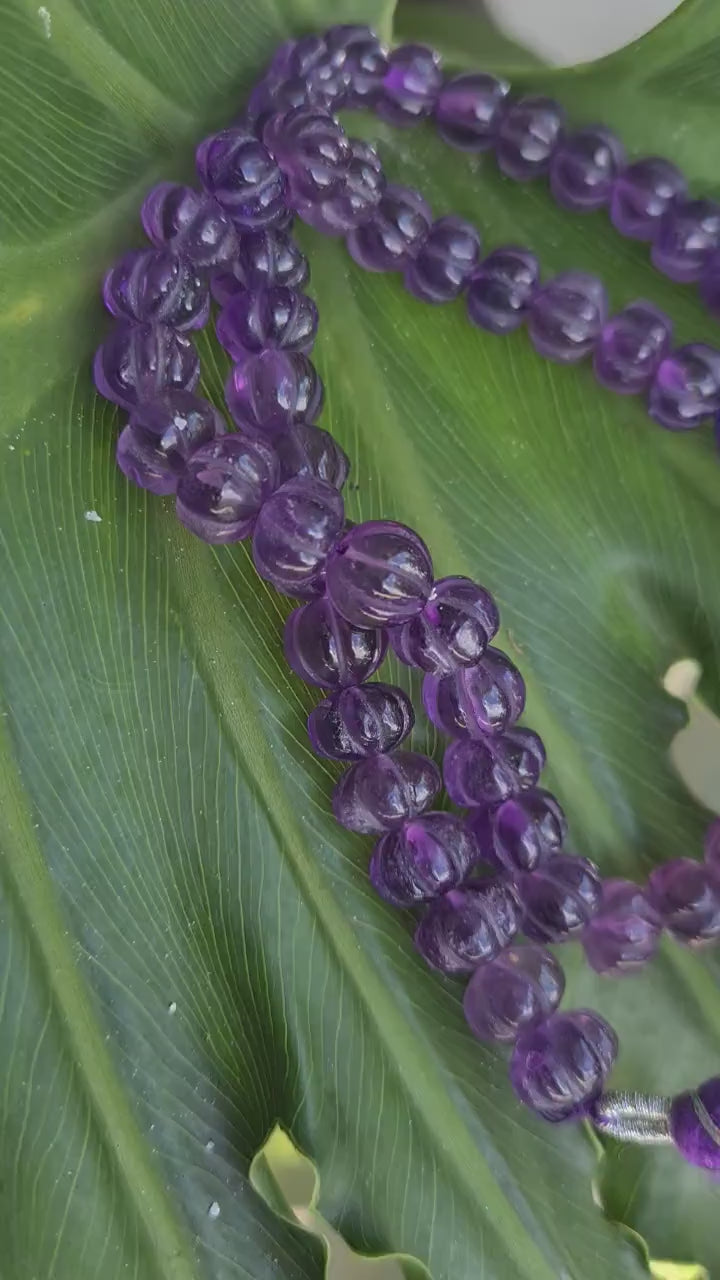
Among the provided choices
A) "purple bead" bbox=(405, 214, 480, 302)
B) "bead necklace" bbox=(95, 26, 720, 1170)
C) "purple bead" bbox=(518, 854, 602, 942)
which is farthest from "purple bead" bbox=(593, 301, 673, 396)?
"purple bead" bbox=(518, 854, 602, 942)

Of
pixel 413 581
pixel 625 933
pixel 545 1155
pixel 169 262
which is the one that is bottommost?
pixel 545 1155

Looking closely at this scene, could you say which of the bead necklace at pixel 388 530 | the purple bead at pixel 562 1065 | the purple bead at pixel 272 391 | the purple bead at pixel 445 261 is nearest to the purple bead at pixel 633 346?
the bead necklace at pixel 388 530

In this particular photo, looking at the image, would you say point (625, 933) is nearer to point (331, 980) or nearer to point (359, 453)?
point (331, 980)

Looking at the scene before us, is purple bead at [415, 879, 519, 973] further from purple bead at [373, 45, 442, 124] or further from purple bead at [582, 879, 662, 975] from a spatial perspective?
purple bead at [373, 45, 442, 124]

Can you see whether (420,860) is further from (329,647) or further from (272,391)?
(272,391)

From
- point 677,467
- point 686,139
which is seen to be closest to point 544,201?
point 686,139

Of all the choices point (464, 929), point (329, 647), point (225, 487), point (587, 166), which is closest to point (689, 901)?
point (464, 929)
